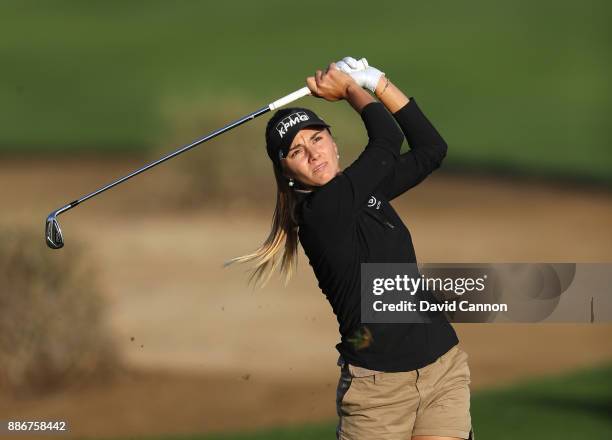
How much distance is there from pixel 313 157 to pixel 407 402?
985 millimetres

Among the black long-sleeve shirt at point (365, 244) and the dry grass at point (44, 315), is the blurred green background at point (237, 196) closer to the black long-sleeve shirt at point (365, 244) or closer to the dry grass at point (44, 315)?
the dry grass at point (44, 315)

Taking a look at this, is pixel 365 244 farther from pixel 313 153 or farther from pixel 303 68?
pixel 303 68

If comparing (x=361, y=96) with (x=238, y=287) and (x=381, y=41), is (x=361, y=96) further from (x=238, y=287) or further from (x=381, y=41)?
(x=381, y=41)

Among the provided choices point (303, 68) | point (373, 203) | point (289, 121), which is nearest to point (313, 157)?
point (289, 121)

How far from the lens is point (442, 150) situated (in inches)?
201

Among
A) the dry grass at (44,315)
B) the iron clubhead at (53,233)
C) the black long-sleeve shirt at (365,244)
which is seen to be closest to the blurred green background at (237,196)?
the dry grass at (44,315)

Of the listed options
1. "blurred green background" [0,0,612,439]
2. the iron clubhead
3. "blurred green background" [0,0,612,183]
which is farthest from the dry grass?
"blurred green background" [0,0,612,183]

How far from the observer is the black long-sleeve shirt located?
15.0ft

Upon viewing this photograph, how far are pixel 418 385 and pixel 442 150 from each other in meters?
1.02

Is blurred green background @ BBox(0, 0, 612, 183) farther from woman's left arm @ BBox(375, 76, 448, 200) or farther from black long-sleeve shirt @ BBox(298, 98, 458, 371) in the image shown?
black long-sleeve shirt @ BBox(298, 98, 458, 371)

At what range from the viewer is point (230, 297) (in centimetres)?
1248

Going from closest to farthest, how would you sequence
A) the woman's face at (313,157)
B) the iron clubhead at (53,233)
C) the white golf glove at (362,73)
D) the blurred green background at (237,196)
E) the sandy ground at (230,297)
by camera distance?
the woman's face at (313,157) → the white golf glove at (362,73) → the iron clubhead at (53,233) → the blurred green background at (237,196) → the sandy ground at (230,297)

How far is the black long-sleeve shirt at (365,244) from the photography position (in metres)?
4.58

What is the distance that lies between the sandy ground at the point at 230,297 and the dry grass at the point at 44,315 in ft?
0.67
